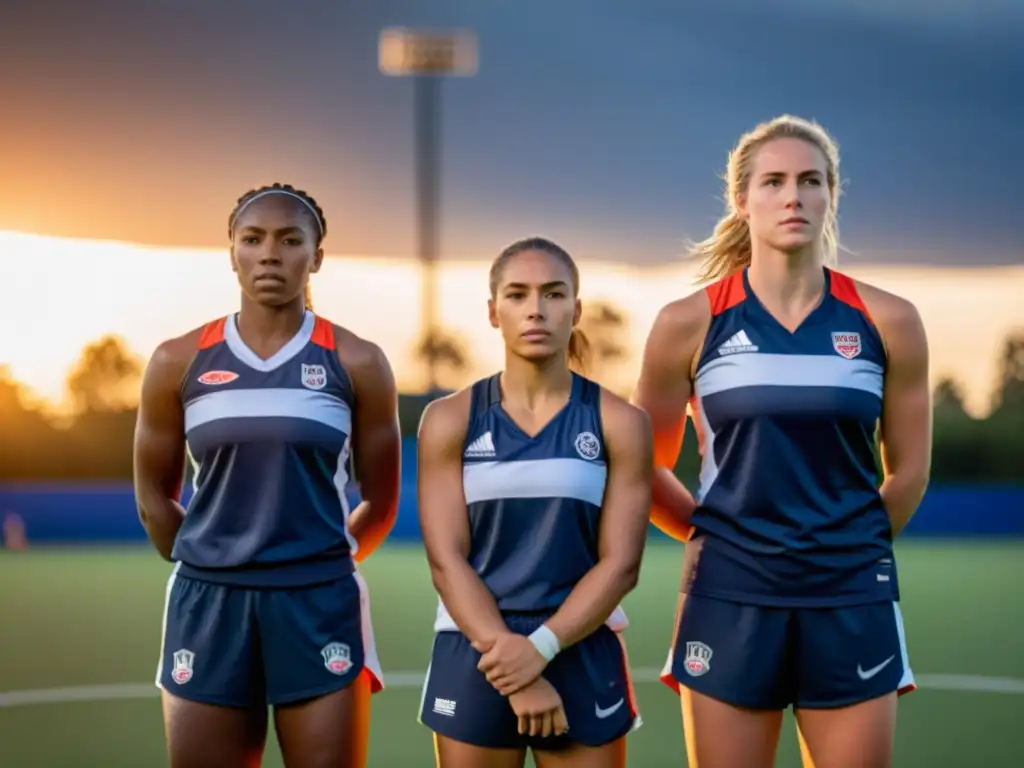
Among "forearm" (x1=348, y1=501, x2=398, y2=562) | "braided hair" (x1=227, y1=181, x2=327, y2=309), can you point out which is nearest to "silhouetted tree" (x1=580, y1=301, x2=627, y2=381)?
"forearm" (x1=348, y1=501, x2=398, y2=562)

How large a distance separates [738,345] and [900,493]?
2.00 ft

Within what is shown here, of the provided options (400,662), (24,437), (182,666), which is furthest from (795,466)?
(24,437)

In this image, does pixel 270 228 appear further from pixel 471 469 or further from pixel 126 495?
pixel 126 495

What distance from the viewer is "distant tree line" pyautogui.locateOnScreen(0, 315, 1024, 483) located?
22375mm

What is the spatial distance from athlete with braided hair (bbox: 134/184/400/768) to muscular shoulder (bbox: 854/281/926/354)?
1.33 metres

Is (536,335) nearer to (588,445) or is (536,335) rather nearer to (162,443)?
(588,445)

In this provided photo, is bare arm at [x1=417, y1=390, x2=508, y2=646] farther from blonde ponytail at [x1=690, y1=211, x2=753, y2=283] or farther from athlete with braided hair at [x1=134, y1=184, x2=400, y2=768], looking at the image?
blonde ponytail at [x1=690, y1=211, x2=753, y2=283]

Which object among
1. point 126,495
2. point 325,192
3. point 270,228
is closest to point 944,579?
point 126,495

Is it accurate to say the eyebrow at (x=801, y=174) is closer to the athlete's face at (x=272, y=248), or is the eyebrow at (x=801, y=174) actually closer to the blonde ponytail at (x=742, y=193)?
the blonde ponytail at (x=742, y=193)

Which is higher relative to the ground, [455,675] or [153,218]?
[153,218]

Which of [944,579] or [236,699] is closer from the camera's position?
[236,699]

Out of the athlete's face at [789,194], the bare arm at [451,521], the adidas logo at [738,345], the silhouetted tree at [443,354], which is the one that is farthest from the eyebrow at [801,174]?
the silhouetted tree at [443,354]

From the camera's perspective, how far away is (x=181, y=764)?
3.53m

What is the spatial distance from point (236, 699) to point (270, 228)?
49.1 inches
